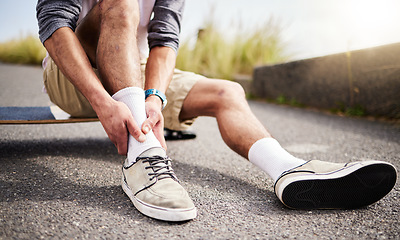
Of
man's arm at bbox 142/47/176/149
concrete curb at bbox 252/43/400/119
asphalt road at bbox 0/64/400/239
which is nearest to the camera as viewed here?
asphalt road at bbox 0/64/400/239

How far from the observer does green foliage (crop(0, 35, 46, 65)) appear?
8.39 metres

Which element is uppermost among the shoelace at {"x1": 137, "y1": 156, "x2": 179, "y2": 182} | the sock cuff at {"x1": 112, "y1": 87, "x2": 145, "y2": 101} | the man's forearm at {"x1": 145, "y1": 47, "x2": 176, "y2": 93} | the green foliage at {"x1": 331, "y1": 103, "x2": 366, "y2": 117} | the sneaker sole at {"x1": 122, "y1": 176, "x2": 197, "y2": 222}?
the man's forearm at {"x1": 145, "y1": 47, "x2": 176, "y2": 93}

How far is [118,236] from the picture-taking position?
0.89m

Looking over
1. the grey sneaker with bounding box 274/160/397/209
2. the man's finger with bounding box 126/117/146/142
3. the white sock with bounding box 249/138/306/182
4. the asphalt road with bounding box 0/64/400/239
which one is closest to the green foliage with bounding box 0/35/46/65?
the asphalt road with bounding box 0/64/400/239

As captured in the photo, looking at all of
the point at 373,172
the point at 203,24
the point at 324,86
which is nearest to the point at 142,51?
the point at 373,172

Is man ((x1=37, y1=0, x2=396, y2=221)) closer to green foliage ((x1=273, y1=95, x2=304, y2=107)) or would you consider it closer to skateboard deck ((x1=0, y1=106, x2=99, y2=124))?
skateboard deck ((x1=0, y1=106, x2=99, y2=124))

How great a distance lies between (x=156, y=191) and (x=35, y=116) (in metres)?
0.95

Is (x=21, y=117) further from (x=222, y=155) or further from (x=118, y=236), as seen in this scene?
(x=222, y=155)

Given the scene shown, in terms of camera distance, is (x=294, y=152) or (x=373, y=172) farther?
(x=294, y=152)

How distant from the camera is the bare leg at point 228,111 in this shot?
4.43 ft

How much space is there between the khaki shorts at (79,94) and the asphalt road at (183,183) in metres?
0.24

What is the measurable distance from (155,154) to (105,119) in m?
0.22

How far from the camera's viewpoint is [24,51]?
28.9 ft

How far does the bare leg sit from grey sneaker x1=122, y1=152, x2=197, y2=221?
37 centimetres
